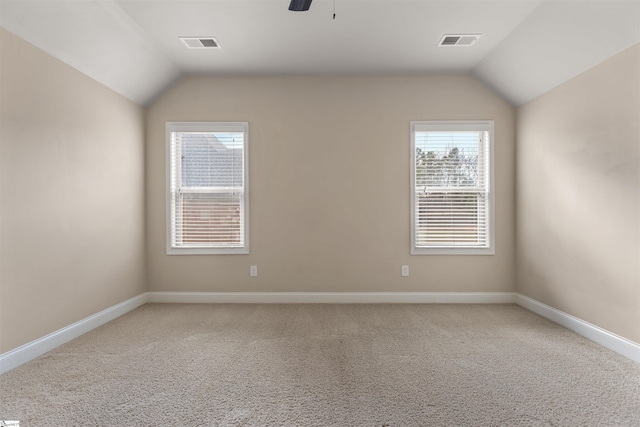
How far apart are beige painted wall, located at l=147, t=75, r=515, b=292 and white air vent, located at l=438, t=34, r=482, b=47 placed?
0.68 meters

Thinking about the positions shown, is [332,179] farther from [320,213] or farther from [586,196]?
[586,196]

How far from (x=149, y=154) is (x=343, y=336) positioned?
128 inches

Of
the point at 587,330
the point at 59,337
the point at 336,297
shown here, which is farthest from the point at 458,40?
the point at 59,337

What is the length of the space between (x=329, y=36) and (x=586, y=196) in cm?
287

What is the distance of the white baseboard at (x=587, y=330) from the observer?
251 cm

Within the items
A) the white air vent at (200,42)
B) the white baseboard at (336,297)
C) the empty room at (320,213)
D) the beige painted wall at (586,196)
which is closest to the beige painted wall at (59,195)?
the empty room at (320,213)

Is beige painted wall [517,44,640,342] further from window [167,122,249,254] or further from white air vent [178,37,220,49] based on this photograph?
white air vent [178,37,220,49]

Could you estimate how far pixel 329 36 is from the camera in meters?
3.14

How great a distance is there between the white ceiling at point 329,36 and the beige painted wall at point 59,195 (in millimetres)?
286

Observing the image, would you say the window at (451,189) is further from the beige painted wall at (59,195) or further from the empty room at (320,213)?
the beige painted wall at (59,195)

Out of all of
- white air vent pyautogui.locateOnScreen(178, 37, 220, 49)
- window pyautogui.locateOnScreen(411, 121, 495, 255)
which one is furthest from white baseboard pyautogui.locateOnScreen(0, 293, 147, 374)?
window pyautogui.locateOnScreen(411, 121, 495, 255)

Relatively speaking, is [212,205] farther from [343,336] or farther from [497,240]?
[497,240]

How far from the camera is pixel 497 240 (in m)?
3.96

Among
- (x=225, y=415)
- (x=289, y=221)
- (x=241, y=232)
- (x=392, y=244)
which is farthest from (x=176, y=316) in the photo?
(x=392, y=244)
